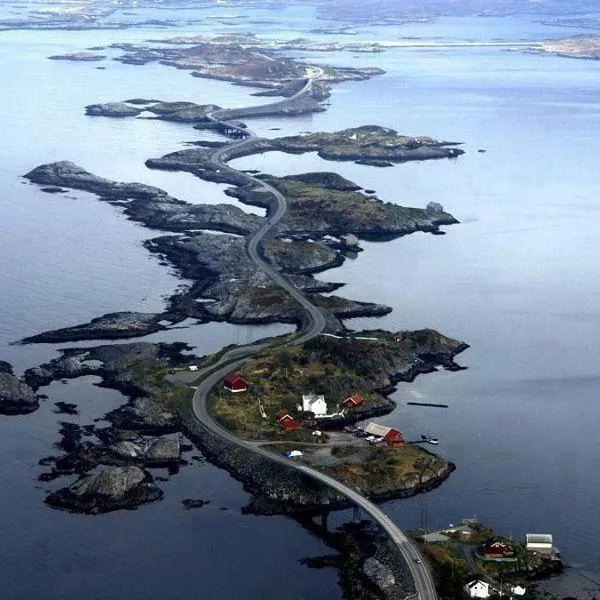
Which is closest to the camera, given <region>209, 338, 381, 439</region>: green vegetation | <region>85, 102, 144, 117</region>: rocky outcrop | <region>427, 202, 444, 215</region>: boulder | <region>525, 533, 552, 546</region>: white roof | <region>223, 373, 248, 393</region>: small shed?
<region>525, 533, 552, 546</region>: white roof

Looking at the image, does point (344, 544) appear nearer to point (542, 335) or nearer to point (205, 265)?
point (542, 335)

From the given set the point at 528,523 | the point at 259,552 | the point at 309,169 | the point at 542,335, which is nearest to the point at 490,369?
the point at 542,335

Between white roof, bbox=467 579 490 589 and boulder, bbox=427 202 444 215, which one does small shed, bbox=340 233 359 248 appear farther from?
white roof, bbox=467 579 490 589

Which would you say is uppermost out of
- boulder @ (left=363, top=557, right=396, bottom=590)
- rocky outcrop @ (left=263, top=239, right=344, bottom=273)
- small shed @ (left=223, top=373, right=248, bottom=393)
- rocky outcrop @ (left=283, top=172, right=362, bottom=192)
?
boulder @ (left=363, top=557, right=396, bottom=590)

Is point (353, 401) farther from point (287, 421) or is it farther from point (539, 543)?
point (539, 543)

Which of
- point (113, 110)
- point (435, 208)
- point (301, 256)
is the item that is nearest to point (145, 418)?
point (301, 256)

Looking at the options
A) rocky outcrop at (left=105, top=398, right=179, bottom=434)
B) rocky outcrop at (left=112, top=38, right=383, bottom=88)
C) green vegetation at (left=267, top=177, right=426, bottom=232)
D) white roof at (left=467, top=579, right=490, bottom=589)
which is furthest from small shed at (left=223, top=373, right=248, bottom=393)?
rocky outcrop at (left=112, top=38, right=383, bottom=88)

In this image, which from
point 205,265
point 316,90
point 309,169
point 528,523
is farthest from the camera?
point 316,90
